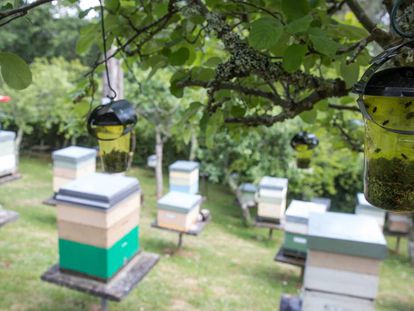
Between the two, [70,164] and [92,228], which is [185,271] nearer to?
[70,164]

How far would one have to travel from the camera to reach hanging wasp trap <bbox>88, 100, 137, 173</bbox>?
3.56 ft

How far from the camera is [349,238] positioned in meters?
2.21

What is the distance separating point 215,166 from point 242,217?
107 cm

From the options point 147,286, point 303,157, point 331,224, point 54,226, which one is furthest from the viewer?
point 54,226

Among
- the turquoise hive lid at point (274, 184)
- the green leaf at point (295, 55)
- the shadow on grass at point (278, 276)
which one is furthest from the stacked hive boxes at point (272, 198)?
the green leaf at point (295, 55)

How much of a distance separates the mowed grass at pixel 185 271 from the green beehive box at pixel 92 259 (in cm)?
96

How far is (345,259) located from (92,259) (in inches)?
62.1

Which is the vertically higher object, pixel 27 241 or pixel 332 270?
pixel 332 270

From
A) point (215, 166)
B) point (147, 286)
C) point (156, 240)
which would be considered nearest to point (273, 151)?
point (215, 166)

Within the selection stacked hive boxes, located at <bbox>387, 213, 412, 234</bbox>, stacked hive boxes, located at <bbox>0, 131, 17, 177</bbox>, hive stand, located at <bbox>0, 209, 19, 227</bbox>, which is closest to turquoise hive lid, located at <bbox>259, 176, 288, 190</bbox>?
stacked hive boxes, located at <bbox>387, 213, 412, 234</bbox>

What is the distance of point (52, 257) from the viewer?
4.18 meters

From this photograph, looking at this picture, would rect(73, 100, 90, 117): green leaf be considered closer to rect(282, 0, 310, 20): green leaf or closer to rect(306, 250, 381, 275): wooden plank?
rect(282, 0, 310, 20): green leaf

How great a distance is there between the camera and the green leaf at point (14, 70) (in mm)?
570

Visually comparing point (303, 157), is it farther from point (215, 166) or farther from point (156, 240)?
point (215, 166)
